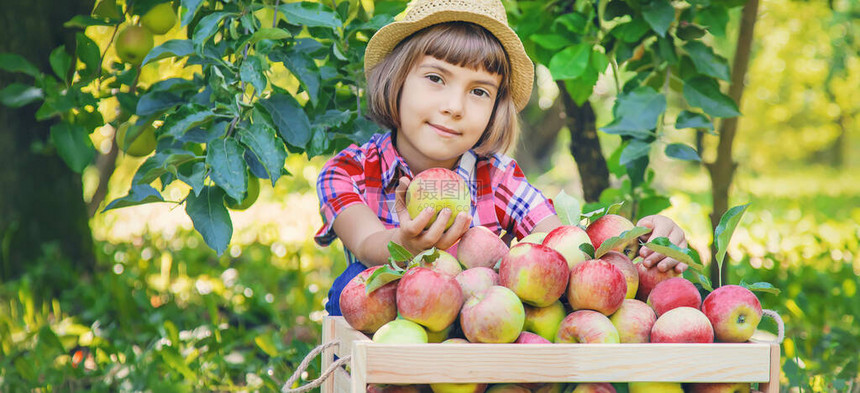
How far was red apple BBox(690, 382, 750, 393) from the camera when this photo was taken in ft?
4.05

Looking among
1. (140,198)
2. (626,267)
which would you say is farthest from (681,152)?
(140,198)

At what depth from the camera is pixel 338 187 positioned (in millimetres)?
1854

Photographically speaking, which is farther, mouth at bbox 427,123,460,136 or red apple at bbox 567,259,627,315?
mouth at bbox 427,123,460,136

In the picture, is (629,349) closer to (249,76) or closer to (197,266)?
(249,76)

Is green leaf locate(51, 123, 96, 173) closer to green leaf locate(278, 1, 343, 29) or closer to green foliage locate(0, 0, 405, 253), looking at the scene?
green foliage locate(0, 0, 405, 253)

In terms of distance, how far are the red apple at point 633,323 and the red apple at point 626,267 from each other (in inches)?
3.3

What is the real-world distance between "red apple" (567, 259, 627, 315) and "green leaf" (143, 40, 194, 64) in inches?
43.0

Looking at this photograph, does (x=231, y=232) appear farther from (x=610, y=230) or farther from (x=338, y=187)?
(x=610, y=230)

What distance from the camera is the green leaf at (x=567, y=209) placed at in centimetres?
165

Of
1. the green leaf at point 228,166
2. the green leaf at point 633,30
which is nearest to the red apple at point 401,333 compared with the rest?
the green leaf at point 228,166

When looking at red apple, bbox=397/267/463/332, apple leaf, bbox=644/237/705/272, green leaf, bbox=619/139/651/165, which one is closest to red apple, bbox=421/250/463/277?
red apple, bbox=397/267/463/332

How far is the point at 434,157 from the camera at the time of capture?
188cm

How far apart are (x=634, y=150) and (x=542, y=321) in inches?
41.4

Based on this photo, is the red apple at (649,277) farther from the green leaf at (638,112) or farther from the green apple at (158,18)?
the green apple at (158,18)
